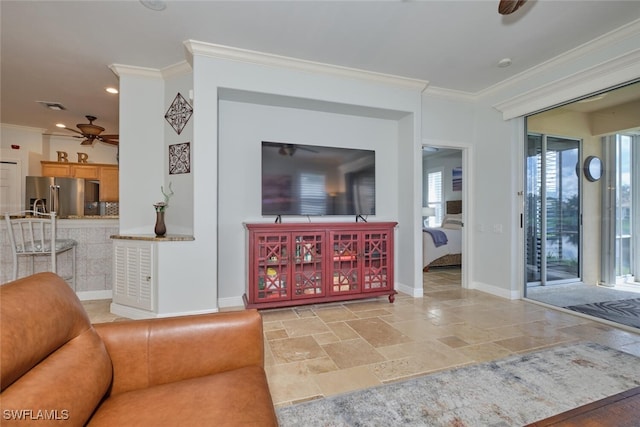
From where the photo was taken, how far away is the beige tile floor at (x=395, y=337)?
81.6 inches

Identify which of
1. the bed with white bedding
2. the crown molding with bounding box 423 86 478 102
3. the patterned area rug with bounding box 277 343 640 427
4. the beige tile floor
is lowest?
the beige tile floor

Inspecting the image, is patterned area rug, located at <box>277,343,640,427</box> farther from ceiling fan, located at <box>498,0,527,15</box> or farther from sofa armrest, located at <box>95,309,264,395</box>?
ceiling fan, located at <box>498,0,527,15</box>

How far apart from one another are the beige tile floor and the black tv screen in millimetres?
1206

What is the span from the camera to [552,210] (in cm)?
408

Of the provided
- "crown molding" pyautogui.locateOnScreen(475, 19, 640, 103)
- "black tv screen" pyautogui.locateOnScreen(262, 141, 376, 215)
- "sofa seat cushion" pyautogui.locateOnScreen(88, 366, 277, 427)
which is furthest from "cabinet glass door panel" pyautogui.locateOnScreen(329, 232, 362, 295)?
"crown molding" pyautogui.locateOnScreen(475, 19, 640, 103)

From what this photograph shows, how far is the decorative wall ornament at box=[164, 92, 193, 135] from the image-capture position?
11.2ft

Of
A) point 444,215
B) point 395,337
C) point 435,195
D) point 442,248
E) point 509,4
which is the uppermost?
point 509,4

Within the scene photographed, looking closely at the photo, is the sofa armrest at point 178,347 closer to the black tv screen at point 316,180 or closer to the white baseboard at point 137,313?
the white baseboard at point 137,313

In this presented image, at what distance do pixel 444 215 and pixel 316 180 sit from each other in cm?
527

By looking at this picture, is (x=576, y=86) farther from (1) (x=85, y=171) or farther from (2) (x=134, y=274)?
(1) (x=85, y=171)

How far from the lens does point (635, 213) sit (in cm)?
346

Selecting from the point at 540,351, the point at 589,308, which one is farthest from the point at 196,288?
the point at 589,308

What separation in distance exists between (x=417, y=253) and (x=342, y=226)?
47.7 inches

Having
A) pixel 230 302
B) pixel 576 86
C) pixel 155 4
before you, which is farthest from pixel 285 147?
pixel 576 86
